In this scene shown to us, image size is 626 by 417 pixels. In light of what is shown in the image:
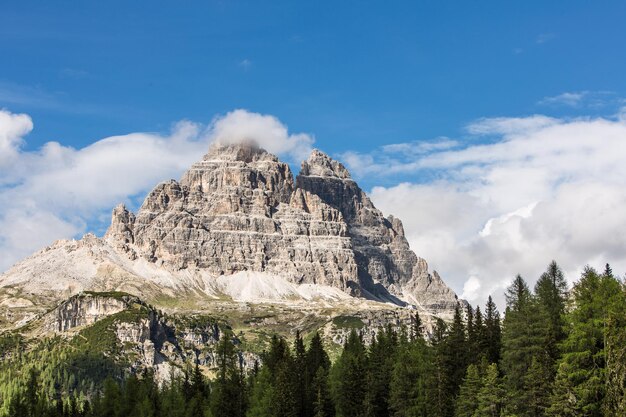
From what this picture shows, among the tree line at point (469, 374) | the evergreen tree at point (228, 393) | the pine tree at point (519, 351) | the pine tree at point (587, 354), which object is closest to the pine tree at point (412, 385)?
the tree line at point (469, 374)

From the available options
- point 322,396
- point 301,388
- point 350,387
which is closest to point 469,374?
point 350,387

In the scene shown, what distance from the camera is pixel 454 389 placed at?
127188 mm

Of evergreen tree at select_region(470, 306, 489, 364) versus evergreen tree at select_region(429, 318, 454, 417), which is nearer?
evergreen tree at select_region(429, 318, 454, 417)

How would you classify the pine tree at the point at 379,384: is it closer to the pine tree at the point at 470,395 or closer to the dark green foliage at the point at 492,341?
the dark green foliage at the point at 492,341

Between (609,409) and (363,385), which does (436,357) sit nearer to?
(363,385)

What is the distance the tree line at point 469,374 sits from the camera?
94625mm

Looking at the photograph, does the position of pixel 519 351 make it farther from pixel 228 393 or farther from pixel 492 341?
pixel 228 393

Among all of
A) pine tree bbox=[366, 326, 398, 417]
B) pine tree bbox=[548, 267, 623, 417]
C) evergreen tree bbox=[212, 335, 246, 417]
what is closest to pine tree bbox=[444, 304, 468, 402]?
pine tree bbox=[366, 326, 398, 417]

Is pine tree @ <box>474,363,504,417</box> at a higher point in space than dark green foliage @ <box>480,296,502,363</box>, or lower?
lower

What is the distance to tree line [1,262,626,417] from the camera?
94.6 meters

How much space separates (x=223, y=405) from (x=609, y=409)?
90.0m

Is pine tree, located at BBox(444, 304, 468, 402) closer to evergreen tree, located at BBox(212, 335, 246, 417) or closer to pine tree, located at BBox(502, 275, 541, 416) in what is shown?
pine tree, located at BBox(502, 275, 541, 416)

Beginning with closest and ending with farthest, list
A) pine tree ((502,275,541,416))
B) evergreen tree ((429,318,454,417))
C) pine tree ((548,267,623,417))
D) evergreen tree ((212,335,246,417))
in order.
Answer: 1. pine tree ((548,267,623,417))
2. pine tree ((502,275,541,416))
3. evergreen tree ((429,318,454,417))
4. evergreen tree ((212,335,246,417))

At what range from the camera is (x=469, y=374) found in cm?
11500
